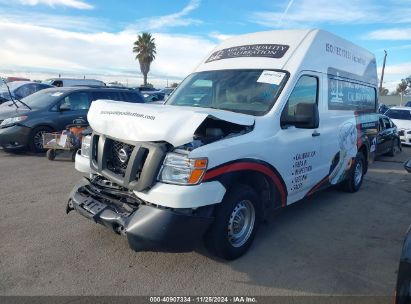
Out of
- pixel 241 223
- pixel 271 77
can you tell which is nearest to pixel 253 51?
pixel 271 77

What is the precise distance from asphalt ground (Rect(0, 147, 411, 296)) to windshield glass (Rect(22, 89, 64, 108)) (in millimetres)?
4495

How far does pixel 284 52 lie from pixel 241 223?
2.31 metres

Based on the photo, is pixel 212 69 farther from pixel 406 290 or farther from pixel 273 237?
pixel 406 290

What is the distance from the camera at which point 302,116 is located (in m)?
4.18

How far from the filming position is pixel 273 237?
4.66m

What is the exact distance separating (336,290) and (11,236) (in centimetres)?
368

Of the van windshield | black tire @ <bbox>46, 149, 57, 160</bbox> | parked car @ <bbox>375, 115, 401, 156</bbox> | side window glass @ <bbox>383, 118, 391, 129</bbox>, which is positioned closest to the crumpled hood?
the van windshield

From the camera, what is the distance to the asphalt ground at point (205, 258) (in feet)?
11.4

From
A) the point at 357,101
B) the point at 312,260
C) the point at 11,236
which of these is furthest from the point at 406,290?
the point at 357,101

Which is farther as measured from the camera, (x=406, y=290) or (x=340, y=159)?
(x=340, y=159)

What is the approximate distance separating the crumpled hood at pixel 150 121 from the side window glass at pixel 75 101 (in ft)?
21.6

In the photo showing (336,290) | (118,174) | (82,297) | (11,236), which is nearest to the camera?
(82,297)

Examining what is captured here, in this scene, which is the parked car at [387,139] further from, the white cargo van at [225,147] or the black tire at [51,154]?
the black tire at [51,154]

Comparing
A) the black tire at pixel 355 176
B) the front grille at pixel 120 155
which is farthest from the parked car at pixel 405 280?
the black tire at pixel 355 176
